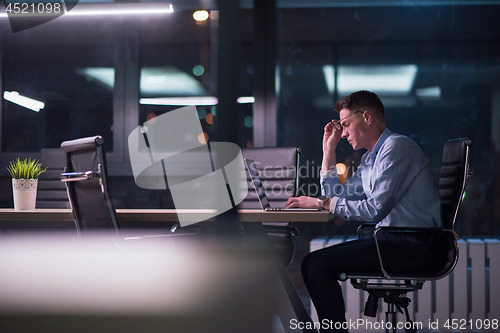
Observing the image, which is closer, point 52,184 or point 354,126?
point 354,126

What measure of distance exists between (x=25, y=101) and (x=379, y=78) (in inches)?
138

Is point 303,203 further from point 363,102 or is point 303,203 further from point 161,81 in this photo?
point 161,81

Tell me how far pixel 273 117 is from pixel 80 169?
82.9 inches

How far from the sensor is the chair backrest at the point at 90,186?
1.88 m

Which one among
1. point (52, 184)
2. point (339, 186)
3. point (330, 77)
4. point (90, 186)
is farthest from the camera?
point (330, 77)

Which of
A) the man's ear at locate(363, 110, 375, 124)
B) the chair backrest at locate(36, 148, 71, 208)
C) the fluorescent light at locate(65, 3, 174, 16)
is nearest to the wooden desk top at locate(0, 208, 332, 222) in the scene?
the man's ear at locate(363, 110, 375, 124)

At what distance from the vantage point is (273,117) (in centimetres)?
385

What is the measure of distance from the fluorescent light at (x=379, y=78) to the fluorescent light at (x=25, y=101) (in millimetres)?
3024

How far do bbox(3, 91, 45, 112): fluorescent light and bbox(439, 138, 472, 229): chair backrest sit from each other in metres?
3.85

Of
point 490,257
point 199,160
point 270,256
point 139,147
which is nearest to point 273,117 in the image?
point 199,160

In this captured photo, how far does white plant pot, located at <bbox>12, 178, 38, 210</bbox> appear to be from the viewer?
2043 mm

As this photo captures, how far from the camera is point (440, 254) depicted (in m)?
1.89

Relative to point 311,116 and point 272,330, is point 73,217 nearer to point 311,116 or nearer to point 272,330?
point 272,330

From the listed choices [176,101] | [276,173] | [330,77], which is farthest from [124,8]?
[276,173]
